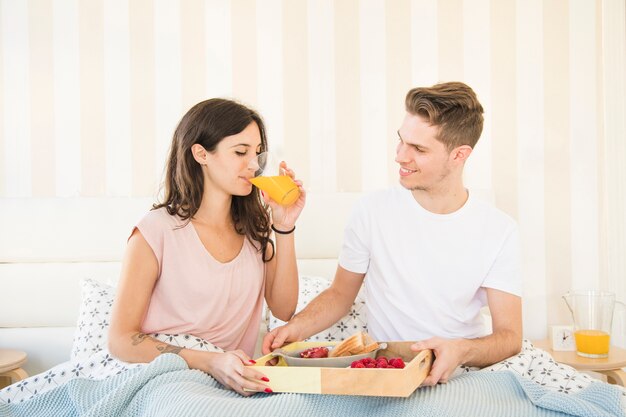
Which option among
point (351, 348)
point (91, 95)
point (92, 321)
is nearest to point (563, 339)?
point (351, 348)

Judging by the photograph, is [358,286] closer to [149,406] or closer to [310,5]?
[149,406]

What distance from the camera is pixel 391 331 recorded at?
2004 millimetres

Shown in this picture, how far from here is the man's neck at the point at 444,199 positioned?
2012 mm

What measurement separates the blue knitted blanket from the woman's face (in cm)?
57

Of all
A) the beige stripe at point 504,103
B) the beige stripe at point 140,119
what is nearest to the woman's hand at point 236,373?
the beige stripe at point 140,119

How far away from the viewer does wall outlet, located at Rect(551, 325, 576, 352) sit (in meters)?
2.71

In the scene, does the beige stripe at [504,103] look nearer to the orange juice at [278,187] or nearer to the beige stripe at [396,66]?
the beige stripe at [396,66]

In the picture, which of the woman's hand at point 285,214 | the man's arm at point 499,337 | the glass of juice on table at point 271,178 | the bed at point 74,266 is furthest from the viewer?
the bed at point 74,266

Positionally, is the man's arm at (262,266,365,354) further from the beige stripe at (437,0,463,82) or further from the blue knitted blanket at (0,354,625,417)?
the beige stripe at (437,0,463,82)

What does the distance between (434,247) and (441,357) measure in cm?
51

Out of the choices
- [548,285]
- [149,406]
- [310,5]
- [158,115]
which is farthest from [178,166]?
[548,285]

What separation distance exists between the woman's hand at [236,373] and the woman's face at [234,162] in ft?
1.72

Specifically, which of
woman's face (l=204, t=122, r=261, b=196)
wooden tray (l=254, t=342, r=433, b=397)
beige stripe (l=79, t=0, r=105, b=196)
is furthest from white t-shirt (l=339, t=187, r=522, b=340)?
beige stripe (l=79, t=0, r=105, b=196)

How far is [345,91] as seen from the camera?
303cm
